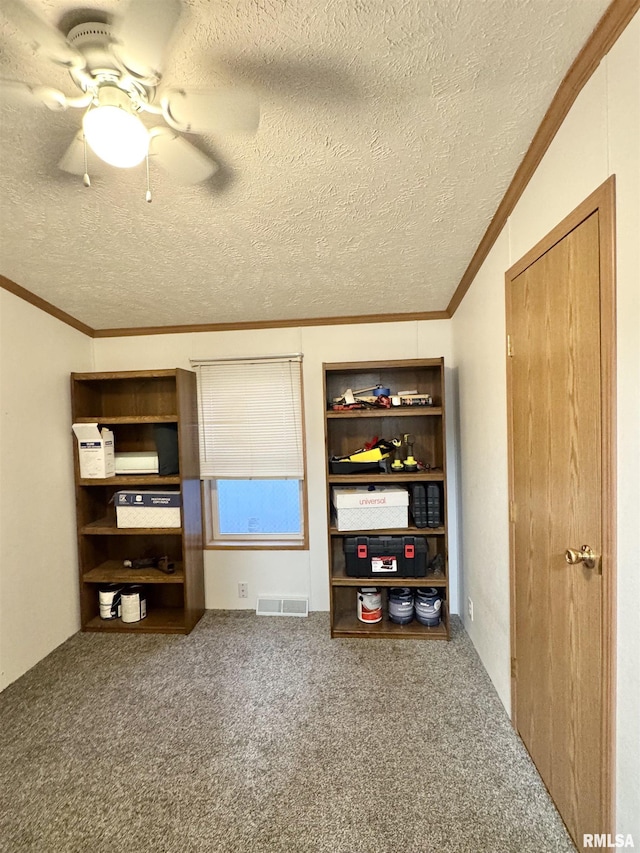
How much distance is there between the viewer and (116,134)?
94 cm

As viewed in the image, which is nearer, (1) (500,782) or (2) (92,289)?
(1) (500,782)

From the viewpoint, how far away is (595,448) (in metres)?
1.11

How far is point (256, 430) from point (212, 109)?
2.06m

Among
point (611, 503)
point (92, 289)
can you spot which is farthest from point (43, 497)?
point (611, 503)

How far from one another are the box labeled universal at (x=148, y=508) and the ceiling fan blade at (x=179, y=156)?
197 cm

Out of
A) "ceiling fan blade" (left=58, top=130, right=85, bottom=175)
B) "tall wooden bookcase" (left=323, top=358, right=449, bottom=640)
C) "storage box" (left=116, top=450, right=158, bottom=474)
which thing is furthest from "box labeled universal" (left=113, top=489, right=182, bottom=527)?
"ceiling fan blade" (left=58, top=130, right=85, bottom=175)

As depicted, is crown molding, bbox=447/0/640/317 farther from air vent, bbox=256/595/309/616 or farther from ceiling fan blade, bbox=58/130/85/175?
air vent, bbox=256/595/309/616

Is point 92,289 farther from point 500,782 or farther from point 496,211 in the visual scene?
point 500,782

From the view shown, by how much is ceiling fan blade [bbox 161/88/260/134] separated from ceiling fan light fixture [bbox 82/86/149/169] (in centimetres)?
10

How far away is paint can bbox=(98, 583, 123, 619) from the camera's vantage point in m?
2.74

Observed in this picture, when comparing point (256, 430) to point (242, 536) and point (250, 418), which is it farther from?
point (242, 536)

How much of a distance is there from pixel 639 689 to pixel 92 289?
9.68ft

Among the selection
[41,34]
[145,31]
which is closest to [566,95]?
[145,31]

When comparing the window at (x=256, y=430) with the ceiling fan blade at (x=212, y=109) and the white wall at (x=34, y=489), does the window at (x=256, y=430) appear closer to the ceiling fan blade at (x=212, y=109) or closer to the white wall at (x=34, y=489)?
the white wall at (x=34, y=489)
